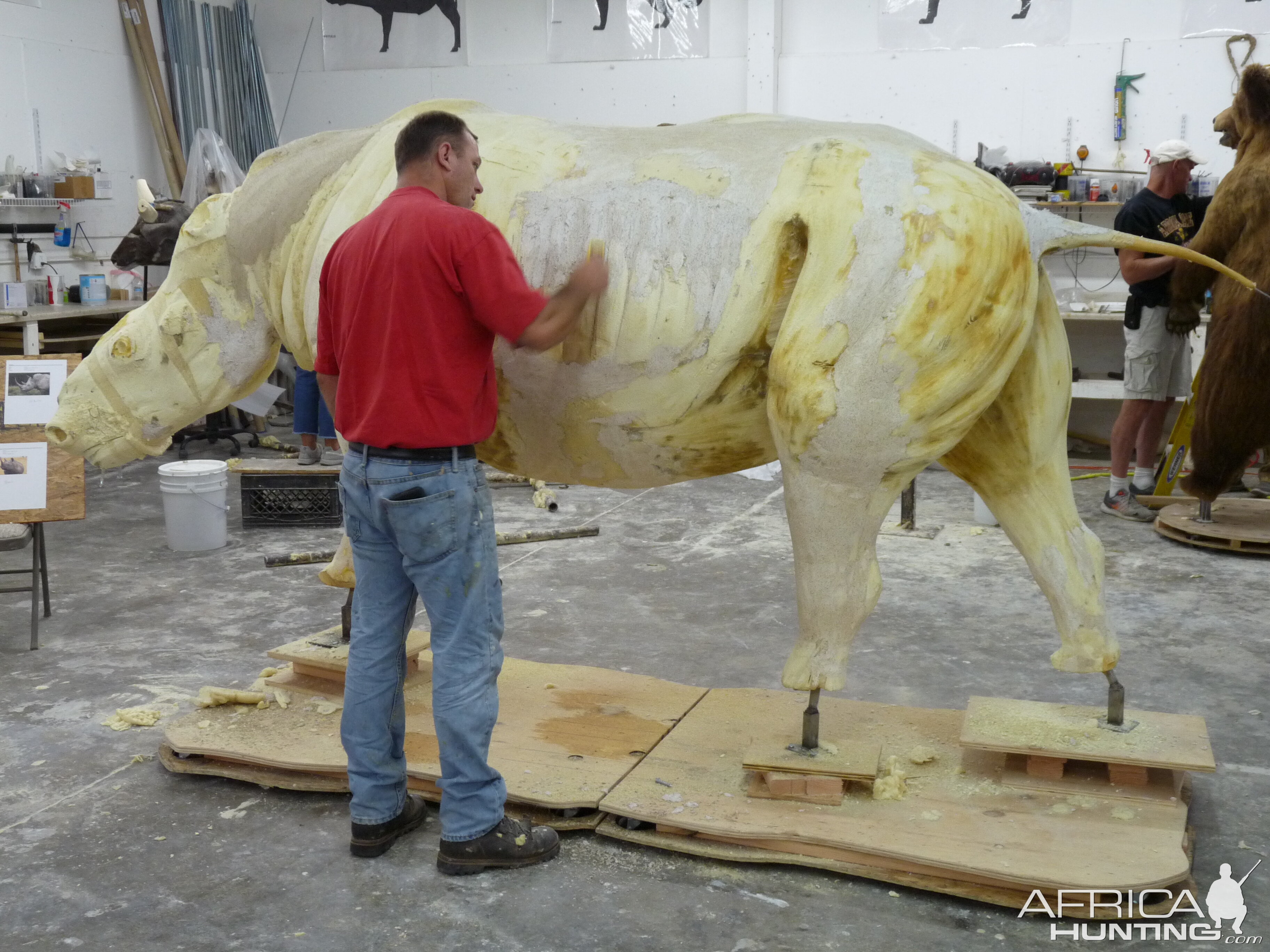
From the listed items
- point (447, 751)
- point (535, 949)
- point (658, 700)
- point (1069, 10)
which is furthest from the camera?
point (1069, 10)

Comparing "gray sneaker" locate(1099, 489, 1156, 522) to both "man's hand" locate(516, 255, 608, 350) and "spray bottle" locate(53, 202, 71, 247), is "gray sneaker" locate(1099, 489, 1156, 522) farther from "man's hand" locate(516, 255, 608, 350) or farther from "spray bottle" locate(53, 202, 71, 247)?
"spray bottle" locate(53, 202, 71, 247)

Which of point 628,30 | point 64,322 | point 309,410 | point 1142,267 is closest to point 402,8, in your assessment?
point 628,30

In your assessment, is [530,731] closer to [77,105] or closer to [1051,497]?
[1051,497]

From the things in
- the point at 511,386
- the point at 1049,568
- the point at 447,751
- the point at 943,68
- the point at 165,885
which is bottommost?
the point at 165,885

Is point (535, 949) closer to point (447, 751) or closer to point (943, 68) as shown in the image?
point (447, 751)

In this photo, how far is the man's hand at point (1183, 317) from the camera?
6.38m

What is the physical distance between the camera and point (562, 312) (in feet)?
9.07

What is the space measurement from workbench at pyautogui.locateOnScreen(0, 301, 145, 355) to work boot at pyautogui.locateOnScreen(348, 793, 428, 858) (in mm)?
5519

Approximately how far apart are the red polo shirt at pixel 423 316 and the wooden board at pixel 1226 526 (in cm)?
466

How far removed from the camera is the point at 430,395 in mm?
2824

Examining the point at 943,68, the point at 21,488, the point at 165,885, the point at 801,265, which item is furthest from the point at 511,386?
the point at 943,68

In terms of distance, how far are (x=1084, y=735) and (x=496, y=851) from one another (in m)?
1.65

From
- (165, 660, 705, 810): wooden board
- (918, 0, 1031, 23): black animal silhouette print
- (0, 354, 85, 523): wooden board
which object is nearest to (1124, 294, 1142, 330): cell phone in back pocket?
(918, 0, 1031, 23): black animal silhouette print

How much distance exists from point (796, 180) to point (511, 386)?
0.91 m
